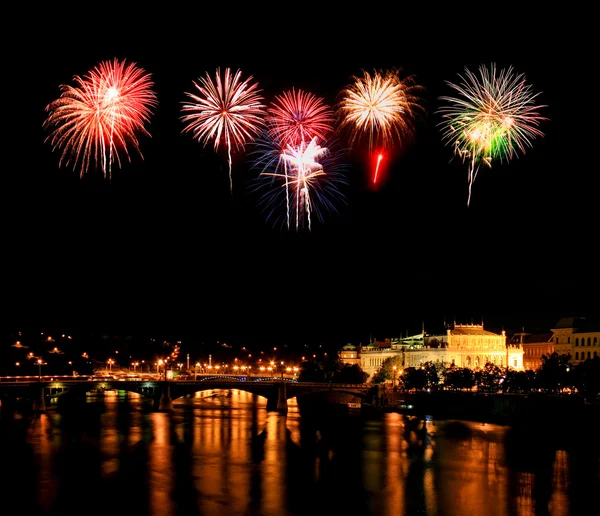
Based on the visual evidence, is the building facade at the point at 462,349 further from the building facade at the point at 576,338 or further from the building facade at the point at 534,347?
the building facade at the point at 576,338

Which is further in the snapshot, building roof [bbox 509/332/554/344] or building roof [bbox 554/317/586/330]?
building roof [bbox 509/332/554/344]

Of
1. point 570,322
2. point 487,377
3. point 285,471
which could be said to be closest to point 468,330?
point 570,322

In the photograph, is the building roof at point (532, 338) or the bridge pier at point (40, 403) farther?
the building roof at point (532, 338)

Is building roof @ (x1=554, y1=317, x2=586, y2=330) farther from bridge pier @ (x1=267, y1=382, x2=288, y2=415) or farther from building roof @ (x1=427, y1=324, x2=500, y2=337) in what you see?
bridge pier @ (x1=267, y1=382, x2=288, y2=415)

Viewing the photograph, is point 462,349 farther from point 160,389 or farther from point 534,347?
point 160,389

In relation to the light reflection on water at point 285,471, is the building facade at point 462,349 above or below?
above

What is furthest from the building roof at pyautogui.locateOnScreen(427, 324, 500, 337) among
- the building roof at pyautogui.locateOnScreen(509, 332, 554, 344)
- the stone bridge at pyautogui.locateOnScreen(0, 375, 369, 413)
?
the stone bridge at pyautogui.locateOnScreen(0, 375, 369, 413)

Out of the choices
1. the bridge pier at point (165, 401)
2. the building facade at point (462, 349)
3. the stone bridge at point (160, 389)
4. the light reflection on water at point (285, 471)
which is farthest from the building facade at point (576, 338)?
the bridge pier at point (165, 401)

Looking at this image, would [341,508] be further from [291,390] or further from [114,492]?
[291,390]
